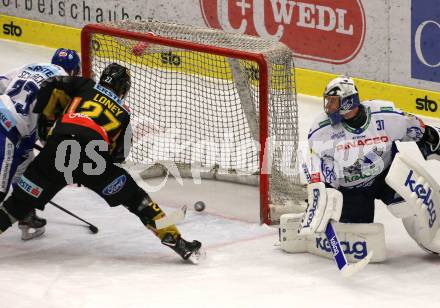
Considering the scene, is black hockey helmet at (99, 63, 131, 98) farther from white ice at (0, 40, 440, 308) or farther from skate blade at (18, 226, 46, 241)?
skate blade at (18, 226, 46, 241)

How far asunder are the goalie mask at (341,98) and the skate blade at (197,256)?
1009mm

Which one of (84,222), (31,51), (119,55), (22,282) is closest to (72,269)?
(22,282)

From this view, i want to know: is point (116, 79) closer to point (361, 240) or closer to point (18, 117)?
point (18, 117)

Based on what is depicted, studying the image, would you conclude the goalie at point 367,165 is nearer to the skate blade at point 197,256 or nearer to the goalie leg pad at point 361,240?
the goalie leg pad at point 361,240

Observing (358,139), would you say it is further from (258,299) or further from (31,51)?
(31,51)

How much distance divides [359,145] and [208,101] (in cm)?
217

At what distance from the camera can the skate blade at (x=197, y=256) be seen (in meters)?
7.17

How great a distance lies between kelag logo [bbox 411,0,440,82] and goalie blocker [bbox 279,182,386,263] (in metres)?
2.51

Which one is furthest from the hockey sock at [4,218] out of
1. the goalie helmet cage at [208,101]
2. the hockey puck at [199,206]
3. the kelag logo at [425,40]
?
the kelag logo at [425,40]

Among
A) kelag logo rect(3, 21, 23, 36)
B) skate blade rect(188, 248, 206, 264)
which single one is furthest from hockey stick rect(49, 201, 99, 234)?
kelag logo rect(3, 21, 23, 36)

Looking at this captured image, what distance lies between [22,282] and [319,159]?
5.35ft

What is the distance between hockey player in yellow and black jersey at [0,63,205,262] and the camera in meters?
7.02

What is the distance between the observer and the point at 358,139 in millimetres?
7027

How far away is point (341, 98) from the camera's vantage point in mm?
6949
